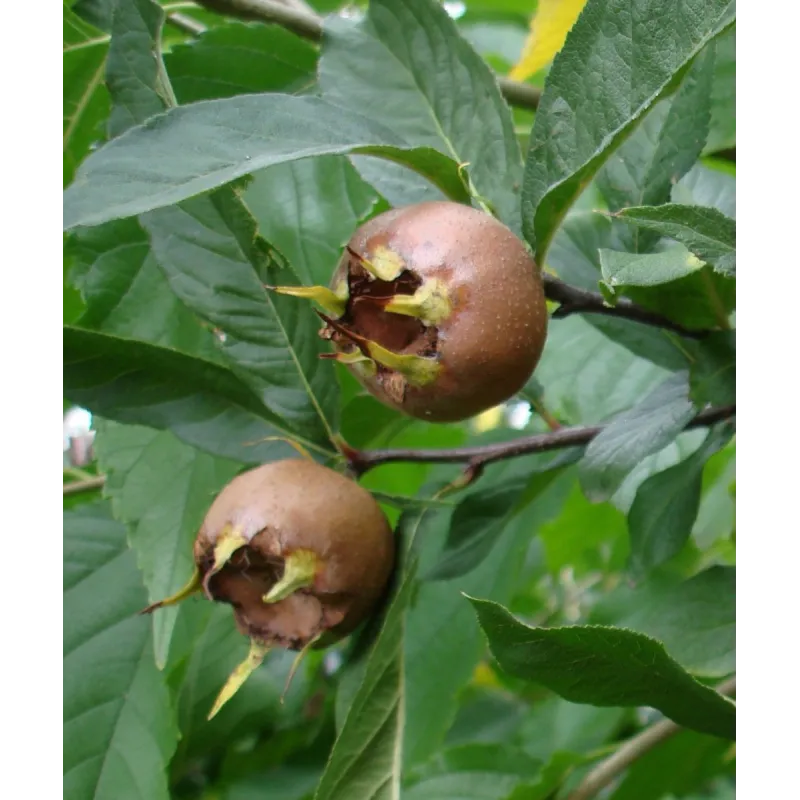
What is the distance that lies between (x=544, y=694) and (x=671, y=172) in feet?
4.65

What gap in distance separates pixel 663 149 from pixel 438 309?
311mm

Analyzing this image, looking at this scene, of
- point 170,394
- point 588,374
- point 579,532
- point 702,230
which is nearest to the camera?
point 702,230

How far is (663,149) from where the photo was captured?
83cm

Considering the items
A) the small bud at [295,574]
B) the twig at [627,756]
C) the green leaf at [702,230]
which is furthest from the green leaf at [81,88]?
the twig at [627,756]

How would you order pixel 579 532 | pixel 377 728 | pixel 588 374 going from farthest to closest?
pixel 579 532 < pixel 588 374 < pixel 377 728

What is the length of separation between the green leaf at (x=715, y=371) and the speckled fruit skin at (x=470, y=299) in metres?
0.19

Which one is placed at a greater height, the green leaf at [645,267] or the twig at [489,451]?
the green leaf at [645,267]

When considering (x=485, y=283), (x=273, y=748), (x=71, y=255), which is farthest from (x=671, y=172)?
(x=273, y=748)

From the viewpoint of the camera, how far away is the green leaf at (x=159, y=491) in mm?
964

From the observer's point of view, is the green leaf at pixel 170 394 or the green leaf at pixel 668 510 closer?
the green leaf at pixel 170 394

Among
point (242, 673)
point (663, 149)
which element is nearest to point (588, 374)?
point (663, 149)

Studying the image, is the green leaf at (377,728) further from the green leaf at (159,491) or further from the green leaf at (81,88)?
the green leaf at (81,88)

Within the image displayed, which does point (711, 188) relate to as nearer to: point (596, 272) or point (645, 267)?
point (596, 272)
